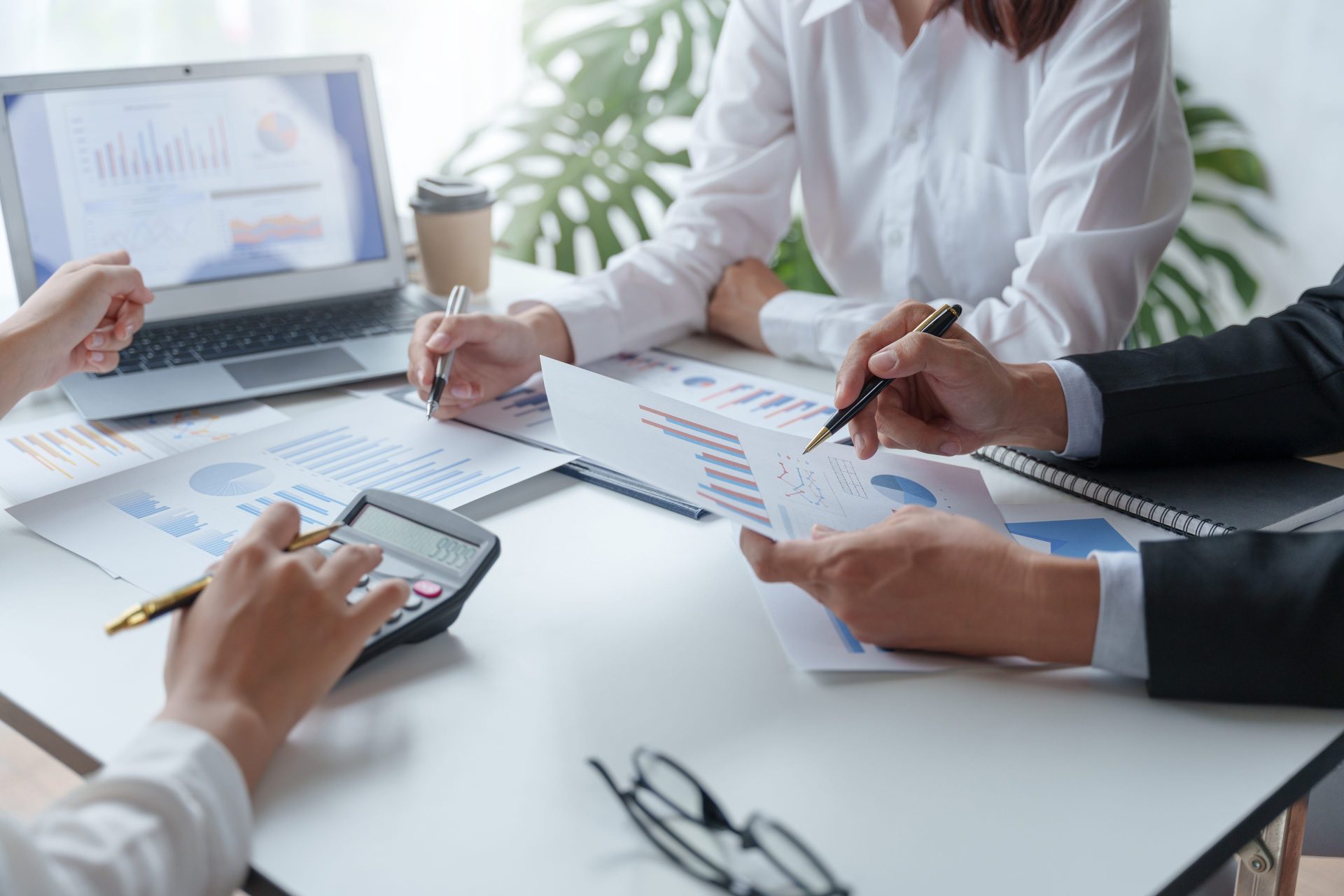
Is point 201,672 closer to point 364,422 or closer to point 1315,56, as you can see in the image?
point 364,422

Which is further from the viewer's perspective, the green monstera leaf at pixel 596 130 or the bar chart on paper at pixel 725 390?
the green monstera leaf at pixel 596 130

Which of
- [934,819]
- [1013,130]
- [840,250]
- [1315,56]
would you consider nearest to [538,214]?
[840,250]

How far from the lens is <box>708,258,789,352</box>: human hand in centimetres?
130

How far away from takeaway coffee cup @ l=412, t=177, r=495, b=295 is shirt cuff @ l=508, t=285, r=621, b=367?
8.4 inches

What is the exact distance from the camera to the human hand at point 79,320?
39.2 inches

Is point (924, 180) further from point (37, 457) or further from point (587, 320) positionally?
point (37, 457)

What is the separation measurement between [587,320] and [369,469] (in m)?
0.37

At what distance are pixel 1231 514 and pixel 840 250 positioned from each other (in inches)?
32.1

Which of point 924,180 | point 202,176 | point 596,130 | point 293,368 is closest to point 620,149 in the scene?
point 596,130

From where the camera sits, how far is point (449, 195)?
1437 mm

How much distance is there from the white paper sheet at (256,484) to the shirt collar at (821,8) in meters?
0.71

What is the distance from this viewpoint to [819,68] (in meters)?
1.44

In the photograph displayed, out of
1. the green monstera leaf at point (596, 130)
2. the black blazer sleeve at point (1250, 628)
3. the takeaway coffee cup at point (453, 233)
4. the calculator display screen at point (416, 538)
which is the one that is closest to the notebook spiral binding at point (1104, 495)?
the black blazer sleeve at point (1250, 628)

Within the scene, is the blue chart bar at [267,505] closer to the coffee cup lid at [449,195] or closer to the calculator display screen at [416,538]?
the calculator display screen at [416,538]
